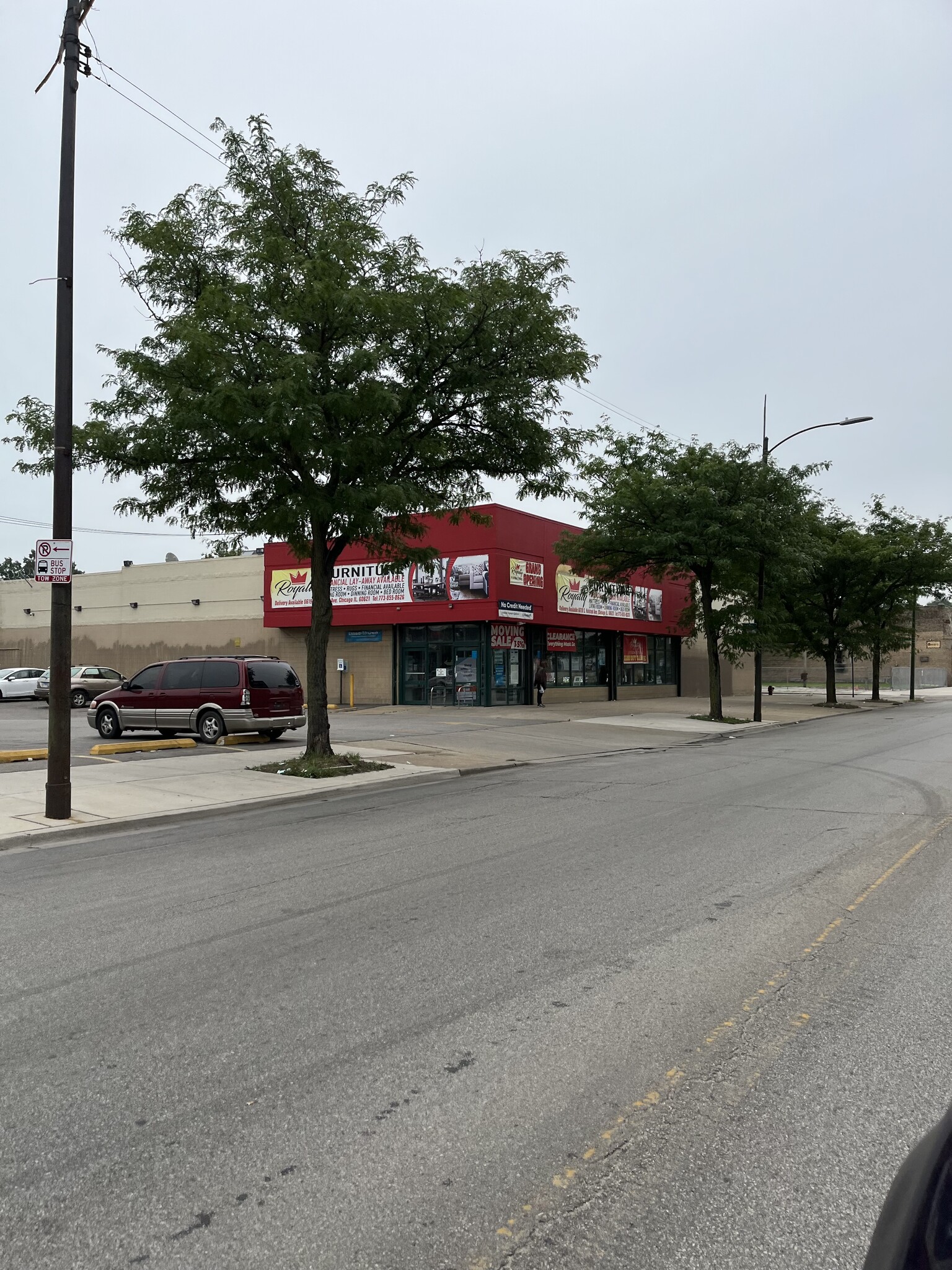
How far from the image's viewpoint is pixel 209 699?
19359mm

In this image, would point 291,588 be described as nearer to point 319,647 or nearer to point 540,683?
point 540,683

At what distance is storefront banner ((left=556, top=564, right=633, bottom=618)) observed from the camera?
33656 mm

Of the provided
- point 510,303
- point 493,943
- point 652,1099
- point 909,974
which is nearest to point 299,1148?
point 652,1099

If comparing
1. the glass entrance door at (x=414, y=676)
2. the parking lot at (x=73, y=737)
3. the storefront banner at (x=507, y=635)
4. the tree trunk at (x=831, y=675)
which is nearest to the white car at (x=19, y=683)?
the parking lot at (x=73, y=737)

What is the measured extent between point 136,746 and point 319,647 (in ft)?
17.4

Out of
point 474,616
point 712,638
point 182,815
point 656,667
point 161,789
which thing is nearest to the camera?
point 182,815

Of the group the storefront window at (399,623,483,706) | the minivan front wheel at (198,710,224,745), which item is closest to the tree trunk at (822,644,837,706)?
the storefront window at (399,623,483,706)

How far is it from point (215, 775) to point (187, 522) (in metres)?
4.30

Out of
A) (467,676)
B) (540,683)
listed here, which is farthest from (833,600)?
(467,676)

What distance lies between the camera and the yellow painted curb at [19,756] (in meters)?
15.9

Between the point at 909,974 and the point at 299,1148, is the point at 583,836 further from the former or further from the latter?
the point at 299,1148

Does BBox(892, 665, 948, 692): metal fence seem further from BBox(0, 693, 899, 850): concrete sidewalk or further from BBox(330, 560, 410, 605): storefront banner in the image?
BBox(330, 560, 410, 605): storefront banner

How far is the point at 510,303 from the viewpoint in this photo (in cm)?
1386

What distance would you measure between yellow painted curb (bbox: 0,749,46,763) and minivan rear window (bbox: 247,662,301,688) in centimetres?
434
